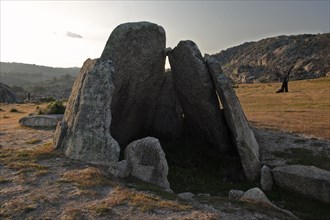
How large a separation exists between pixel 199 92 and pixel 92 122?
708cm

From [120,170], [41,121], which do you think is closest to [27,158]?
[120,170]

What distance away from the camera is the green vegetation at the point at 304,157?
62.6ft

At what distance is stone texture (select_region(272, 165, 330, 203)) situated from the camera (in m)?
16.0

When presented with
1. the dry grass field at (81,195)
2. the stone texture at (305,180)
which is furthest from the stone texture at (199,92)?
the stone texture at (305,180)

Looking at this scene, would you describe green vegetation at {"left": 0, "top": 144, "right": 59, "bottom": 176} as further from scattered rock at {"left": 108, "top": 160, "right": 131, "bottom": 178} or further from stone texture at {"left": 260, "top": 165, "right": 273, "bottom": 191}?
stone texture at {"left": 260, "top": 165, "right": 273, "bottom": 191}

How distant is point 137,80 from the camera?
22.3 meters

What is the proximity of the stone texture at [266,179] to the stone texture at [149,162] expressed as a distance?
475 centimetres

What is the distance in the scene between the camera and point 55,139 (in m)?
19.3

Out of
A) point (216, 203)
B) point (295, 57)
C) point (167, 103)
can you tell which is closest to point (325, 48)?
point (295, 57)

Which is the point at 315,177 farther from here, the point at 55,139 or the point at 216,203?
the point at 55,139

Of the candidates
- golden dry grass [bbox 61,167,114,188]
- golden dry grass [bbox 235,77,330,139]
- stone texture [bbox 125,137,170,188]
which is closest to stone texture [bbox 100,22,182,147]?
stone texture [bbox 125,137,170,188]

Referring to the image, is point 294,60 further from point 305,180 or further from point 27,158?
point 27,158

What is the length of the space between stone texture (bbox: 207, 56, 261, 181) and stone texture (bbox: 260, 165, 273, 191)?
2.36 ft

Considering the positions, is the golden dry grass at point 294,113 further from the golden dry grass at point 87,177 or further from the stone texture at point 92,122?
the golden dry grass at point 87,177
